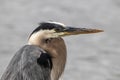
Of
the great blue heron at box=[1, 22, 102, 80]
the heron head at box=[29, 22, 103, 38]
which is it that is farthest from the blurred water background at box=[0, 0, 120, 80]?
the heron head at box=[29, 22, 103, 38]

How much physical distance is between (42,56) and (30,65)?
19 centimetres

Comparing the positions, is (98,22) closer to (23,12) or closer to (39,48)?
(23,12)

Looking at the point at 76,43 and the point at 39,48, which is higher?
the point at 39,48

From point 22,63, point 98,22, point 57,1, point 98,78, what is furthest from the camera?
point 57,1

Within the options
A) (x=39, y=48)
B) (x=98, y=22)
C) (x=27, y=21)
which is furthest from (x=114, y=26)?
(x=39, y=48)

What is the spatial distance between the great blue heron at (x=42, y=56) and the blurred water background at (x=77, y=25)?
3304 millimetres

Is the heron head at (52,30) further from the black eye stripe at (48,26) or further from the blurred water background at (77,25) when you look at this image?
the blurred water background at (77,25)

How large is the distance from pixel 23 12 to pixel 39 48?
243 inches

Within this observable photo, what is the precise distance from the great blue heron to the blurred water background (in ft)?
10.8

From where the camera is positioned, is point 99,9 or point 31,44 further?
point 99,9

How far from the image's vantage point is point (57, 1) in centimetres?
1352

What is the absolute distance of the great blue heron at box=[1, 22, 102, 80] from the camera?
21.8 ft

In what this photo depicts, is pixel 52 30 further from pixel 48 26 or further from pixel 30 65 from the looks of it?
pixel 30 65

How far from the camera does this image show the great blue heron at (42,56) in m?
6.64
